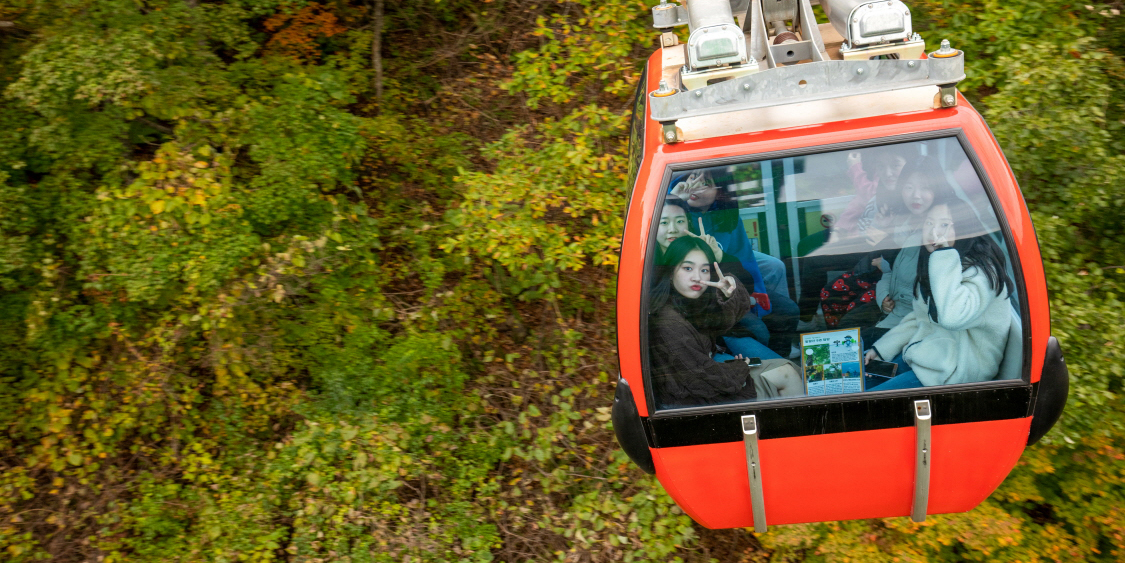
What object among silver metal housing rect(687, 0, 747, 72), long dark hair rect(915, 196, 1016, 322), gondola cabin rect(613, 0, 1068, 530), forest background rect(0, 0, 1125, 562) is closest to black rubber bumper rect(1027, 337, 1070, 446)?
gondola cabin rect(613, 0, 1068, 530)

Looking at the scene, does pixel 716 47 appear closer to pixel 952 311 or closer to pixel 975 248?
pixel 975 248

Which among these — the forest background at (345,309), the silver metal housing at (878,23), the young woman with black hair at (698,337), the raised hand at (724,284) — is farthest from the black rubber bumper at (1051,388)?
the forest background at (345,309)

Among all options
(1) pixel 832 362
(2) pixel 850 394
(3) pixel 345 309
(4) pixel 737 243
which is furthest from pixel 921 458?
(3) pixel 345 309

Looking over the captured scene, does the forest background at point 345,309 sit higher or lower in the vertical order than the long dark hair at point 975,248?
lower

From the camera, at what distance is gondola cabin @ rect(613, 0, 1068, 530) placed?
2471mm

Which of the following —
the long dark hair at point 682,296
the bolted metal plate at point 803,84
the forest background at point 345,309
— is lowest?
the forest background at point 345,309

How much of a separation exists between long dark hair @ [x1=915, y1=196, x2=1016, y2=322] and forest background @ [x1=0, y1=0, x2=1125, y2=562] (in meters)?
2.00

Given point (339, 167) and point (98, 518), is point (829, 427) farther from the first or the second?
point (98, 518)

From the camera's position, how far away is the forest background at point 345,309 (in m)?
4.32

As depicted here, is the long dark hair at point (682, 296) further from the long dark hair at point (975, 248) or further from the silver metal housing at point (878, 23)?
the silver metal housing at point (878, 23)

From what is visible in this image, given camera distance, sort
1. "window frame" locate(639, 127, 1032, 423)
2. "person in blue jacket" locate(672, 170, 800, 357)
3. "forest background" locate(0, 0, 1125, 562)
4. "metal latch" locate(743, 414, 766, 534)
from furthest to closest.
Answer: "forest background" locate(0, 0, 1125, 562) < "metal latch" locate(743, 414, 766, 534) < "person in blue jacket" locate(672, 170, 800, 357) < "window frame" locate(639, 127, 1032, 423)

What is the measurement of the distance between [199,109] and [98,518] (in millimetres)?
3065

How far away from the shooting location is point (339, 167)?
5.84 meters

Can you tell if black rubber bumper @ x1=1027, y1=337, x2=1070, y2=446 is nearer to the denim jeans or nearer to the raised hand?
the denim jeans
